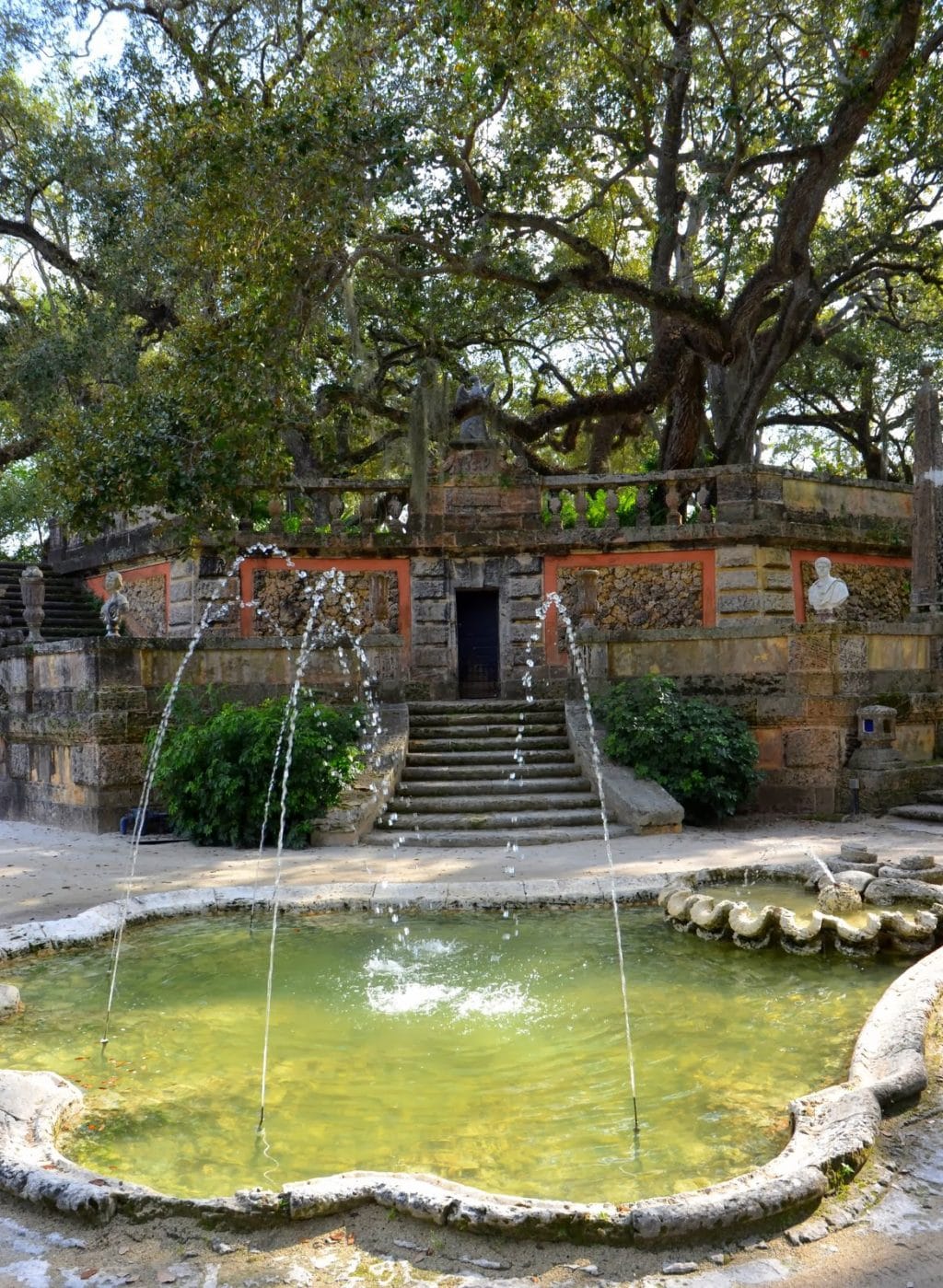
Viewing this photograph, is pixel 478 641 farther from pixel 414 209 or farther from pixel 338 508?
pixel 414 209

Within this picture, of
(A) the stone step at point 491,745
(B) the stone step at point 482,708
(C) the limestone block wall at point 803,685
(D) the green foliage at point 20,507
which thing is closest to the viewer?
(C) the limestone block wall at point 803,685

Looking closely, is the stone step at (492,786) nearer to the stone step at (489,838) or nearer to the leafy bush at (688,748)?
the leafy bush at (688,748)

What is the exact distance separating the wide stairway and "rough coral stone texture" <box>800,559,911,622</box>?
523 cm

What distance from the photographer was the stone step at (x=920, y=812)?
34.6 feet

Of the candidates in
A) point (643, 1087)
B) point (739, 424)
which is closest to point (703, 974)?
point (643, 1087)

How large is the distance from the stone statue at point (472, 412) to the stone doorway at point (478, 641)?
2617 millimetres

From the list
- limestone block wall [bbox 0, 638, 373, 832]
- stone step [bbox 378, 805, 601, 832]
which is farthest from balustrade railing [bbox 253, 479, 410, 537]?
stone step [bbox 378, 805, 601, 832]

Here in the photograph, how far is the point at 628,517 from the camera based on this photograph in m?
15.9

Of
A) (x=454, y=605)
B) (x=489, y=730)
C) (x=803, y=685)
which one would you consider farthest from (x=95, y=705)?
(x=803, y=685)

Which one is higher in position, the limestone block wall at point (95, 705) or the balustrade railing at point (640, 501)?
the balustrade railing at point (640, 501)

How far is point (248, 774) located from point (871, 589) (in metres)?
10.7

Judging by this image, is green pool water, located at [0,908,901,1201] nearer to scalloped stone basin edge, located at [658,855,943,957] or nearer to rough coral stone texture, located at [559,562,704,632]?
scalloped stone basin edge, located at [658,855,943,957]

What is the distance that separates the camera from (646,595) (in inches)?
594

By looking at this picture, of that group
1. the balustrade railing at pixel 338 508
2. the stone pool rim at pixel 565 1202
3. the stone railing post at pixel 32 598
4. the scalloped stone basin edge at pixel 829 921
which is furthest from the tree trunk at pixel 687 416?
the stone pool rim at pixel 565 1202
